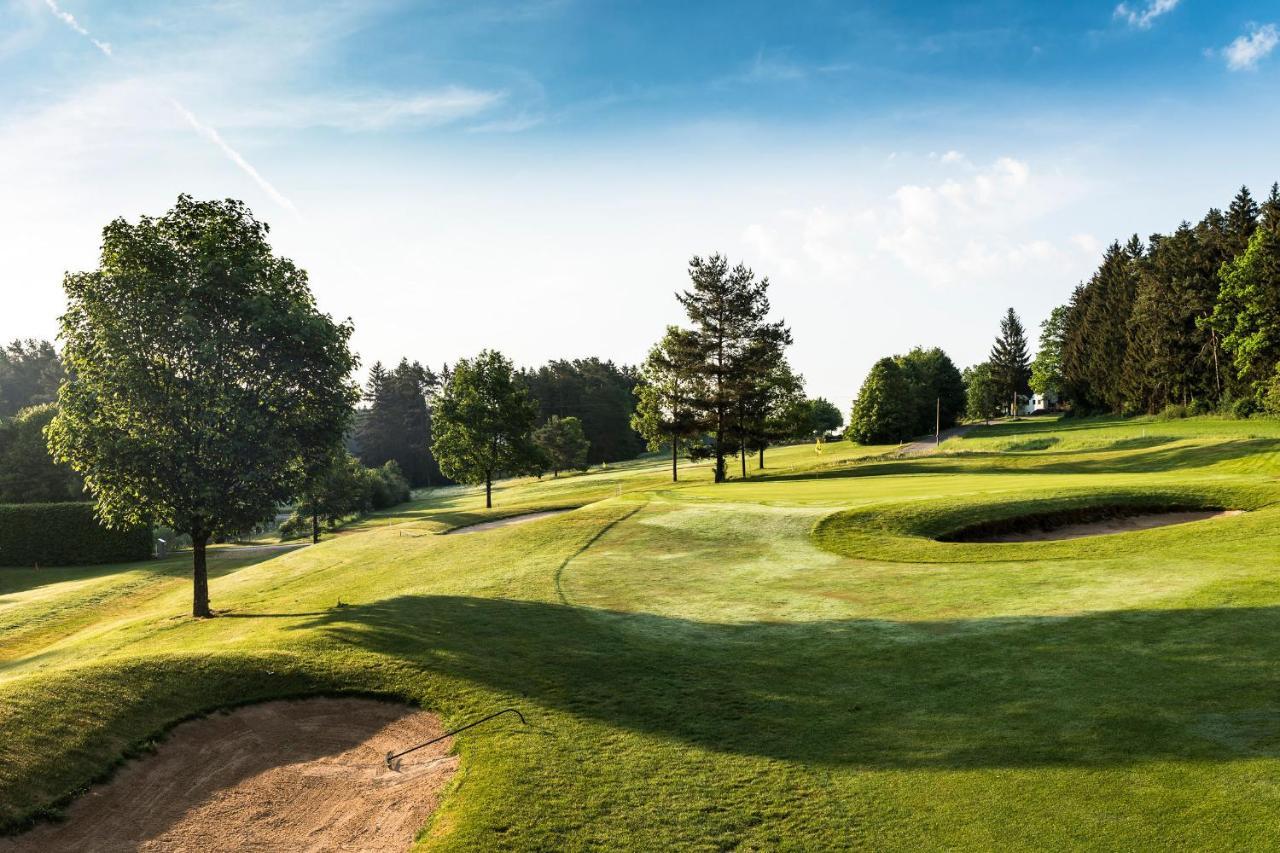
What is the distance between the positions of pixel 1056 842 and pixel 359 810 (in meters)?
7.62

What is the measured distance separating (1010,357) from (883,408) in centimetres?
5598

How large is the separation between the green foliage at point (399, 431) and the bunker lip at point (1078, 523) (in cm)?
11117

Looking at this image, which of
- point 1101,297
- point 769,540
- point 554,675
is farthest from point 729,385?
point 1101,297

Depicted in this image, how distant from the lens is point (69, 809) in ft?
27.6

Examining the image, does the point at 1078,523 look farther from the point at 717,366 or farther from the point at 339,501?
the point at 339,501

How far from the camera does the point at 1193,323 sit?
7081 cm

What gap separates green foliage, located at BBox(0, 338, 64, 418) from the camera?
89500mm

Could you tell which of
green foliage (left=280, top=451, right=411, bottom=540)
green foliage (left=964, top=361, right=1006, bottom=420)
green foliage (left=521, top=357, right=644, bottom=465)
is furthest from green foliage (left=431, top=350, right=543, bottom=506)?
green foliage (left=964, top=361, right=1006, bottom=420)

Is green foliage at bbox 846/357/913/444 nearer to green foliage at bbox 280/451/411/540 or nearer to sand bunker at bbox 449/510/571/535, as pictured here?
green foliage at bbox 280/451/411/540

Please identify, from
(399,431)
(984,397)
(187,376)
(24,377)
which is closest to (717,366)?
(187,376)

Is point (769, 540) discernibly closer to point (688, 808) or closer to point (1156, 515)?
point (1156, 515)

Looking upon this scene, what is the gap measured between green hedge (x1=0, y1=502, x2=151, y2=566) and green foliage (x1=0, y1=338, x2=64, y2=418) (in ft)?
195

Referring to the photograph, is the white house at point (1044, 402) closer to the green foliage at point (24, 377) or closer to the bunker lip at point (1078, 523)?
the bunker lip at point (1078, 523)

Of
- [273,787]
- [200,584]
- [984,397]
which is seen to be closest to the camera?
[273,787]
